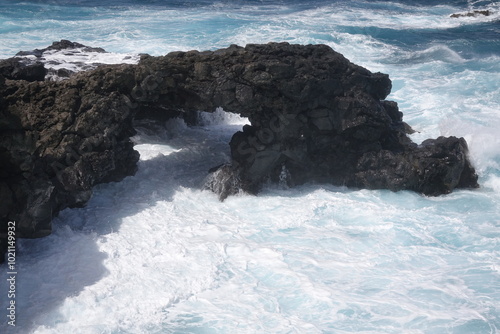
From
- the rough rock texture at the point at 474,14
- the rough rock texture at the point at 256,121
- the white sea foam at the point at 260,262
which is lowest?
the white sea foam at the point at 260,262

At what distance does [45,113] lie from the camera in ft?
35.8

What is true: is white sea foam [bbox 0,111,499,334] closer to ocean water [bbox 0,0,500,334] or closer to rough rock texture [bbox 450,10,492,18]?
ocean water [bbox 0,0,500,334]

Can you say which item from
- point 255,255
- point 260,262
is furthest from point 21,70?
point 260,262

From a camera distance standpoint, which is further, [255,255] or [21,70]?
[21,70]

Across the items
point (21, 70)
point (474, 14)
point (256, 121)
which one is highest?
point (474, 14)

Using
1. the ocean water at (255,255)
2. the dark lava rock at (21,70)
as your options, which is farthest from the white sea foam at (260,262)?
the dark lava rock at (21,70)

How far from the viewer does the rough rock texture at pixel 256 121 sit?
428 inches

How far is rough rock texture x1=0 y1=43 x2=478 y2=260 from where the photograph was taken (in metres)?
10.9

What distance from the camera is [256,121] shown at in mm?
11969

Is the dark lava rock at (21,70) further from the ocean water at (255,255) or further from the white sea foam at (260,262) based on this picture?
the white sea foam at (260,262)

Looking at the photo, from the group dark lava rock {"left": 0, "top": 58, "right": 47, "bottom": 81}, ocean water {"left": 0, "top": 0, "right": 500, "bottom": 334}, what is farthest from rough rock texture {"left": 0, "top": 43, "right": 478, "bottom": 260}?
dark lava rock {"left": 0, "top": 58, "right": 47, "bottom": 81}

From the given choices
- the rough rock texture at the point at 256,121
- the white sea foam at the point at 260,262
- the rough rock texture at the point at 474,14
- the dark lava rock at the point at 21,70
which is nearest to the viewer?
the white sea foam at the point at 260,262

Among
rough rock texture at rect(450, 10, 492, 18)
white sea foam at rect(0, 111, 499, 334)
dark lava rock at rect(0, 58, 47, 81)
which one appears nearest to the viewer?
white sea foam at rect(0, 111, 499, 334)

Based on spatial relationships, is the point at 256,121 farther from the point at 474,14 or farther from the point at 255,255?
the point at 474,14
